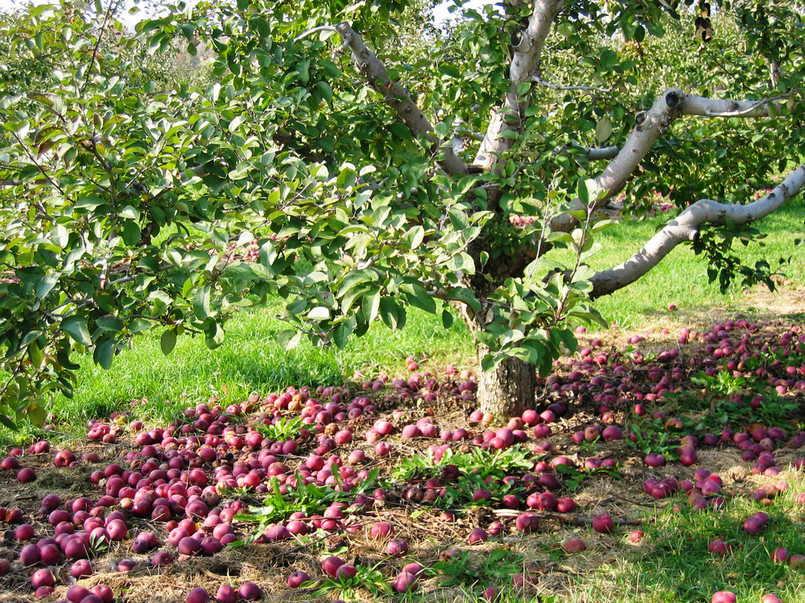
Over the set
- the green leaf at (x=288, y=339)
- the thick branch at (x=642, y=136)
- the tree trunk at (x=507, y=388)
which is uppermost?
the thick branch at (x=642, y=136)

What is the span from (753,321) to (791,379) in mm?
1272

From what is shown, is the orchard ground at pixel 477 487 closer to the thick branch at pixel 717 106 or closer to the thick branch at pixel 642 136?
the thick branch at pixel 642 136

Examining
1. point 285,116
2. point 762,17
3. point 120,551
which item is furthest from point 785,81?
point 120,551

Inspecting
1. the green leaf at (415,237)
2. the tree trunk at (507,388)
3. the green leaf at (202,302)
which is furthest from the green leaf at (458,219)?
the tree trunk at (507,388)

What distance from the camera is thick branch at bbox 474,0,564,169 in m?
3.00

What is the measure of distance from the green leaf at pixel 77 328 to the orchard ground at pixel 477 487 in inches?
39.7

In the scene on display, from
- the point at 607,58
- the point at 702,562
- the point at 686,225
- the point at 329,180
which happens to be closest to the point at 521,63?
the point at 607,58

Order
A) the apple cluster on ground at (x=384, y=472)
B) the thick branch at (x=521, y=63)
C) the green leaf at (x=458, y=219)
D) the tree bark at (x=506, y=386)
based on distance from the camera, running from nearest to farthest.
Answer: the green leaf at (x=458, y=219) < the apple cluster on ground at (x=384, y=472) < the thick branch at (x=521, y=63) < the tree bark at (x=506, y=386)

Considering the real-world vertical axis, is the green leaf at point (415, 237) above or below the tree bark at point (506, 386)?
above

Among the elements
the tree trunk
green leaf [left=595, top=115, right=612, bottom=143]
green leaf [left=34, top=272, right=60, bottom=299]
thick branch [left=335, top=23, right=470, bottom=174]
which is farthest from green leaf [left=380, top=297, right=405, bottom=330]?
the tree trunk

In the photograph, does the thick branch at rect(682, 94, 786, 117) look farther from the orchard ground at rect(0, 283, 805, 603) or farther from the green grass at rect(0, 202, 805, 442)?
the orchard ground at rect(0, 283, 805, 603)

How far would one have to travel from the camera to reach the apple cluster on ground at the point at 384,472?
2.48 metres

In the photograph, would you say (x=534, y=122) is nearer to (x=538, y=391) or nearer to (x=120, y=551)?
(x=538, y=391)

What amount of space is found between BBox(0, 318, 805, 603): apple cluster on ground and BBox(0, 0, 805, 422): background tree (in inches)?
20.6
